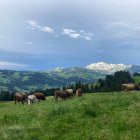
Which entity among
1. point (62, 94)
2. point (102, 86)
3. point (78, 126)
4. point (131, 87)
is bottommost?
point (78, 126)

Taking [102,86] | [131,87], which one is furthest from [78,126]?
[102,86]

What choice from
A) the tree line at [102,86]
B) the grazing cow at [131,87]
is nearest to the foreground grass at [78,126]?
the grazing cow at [131,87]

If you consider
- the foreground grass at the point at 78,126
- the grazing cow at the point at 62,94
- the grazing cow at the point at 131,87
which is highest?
the grazing cow at the point at 131,87

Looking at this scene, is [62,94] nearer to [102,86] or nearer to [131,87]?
[131,87]

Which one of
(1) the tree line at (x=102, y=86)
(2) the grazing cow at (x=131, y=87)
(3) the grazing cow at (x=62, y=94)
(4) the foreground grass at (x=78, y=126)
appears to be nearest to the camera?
(4) the foreground grass at (x=78, y=126)

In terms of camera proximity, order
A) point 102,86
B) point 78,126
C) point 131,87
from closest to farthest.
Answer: point 78,126 < point 131,87 < point 102,86

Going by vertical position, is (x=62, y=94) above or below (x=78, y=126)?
above

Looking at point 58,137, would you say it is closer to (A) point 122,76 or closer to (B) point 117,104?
(B) point 117,104

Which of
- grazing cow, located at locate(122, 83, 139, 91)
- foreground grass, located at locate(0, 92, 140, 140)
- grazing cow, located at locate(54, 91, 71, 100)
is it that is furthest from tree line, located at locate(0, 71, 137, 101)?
foreground grass, located at locate(0, 92, 140, 140)

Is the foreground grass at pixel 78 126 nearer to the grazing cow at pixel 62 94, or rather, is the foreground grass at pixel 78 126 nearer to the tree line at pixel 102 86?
the grazing cow at pixel 62 94

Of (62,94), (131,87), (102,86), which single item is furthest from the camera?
(102,86)

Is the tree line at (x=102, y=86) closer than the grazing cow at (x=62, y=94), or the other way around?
the grazing cow at (x=62, y=94)

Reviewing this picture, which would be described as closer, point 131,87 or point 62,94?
point 62,94

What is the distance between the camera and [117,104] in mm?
22703
